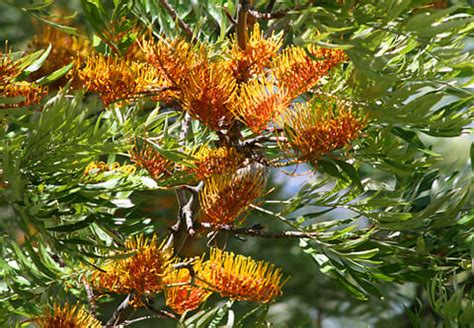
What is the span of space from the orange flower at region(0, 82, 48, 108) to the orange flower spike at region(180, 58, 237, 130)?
0.12 m

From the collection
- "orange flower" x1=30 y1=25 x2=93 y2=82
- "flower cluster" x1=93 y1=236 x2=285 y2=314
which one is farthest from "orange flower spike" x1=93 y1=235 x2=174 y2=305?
"orange flower" x1=30 y1=25 x2=93 y2=82

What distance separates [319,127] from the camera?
565mm

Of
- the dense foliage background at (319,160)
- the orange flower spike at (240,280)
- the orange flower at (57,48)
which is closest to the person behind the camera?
the dense foliage background at (319,160)

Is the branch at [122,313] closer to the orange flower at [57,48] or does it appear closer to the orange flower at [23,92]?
the orange flower at [23,92]

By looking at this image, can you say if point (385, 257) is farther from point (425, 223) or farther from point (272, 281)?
point (272, 281)

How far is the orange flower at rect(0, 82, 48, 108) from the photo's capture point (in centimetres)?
62

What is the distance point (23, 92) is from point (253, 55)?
18 cm

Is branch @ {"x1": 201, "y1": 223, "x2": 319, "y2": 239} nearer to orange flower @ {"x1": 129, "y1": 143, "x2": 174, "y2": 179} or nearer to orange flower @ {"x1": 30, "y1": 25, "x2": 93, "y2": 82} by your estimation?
orange flower @ {"x1": 129, "y1": 143, "x2": 174, "y2": 179}

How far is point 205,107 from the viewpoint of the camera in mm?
587

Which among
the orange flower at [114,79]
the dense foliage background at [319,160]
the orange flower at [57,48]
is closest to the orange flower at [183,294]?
the dense foliage background at [319,160]

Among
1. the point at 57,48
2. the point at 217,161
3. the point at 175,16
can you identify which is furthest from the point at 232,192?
the point at 57,48

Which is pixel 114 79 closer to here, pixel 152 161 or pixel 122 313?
pixel 152 161

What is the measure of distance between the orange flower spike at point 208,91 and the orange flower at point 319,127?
4 centimetres

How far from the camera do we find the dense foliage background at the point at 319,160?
1.75ft
